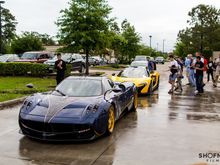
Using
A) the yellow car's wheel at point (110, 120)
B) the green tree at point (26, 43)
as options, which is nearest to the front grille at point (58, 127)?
the yellow car's wheel at point (110, 120)

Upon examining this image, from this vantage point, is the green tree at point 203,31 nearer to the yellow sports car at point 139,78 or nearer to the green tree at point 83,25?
the green tree at point 83,25

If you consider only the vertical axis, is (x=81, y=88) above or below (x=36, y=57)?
below

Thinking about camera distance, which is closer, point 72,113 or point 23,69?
point 72,113

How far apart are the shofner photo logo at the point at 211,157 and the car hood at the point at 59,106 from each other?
7.58ft

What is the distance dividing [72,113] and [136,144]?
1387 millimetres

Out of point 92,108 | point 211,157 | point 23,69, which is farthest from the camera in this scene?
point 23,69

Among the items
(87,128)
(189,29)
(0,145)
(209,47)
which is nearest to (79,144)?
(87,128)

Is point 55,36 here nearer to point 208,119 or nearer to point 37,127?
point 208,119

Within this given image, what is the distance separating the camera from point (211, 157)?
5777 millimetres

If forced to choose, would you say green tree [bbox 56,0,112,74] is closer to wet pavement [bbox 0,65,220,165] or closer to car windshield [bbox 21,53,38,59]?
car windshield [bbox 21,53,38,59]

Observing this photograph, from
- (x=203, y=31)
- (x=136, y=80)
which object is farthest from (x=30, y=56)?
(x=203, y=31)

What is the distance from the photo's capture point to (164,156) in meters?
5.79

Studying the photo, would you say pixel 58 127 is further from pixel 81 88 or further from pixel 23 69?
pixel 23 69

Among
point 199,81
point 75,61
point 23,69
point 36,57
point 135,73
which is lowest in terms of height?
point 199,81
